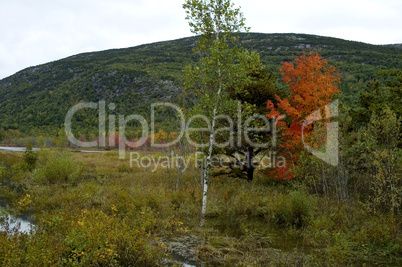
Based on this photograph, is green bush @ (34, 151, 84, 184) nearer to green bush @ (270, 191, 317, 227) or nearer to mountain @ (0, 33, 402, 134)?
green bush @ (270, 191, 317, 227)

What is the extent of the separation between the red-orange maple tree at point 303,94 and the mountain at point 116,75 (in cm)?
6130

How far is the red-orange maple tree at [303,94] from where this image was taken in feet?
55.6

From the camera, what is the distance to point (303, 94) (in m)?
17.5

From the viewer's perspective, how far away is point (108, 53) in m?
177

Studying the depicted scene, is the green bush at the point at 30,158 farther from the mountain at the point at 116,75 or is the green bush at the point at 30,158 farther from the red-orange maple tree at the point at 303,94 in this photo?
the mountain at the point at 116,75

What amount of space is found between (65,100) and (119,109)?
89.3 ft

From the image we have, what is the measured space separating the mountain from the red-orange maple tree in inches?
2413

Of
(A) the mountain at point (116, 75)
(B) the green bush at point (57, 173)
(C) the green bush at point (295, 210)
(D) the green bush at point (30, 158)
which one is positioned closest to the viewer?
(C) the green bush at point (295, 210)

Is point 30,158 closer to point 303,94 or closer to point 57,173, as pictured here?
point 57,173

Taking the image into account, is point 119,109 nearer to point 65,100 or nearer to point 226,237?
point 65,100

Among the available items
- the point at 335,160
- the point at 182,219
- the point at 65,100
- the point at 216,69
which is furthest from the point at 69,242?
the point at 65,100

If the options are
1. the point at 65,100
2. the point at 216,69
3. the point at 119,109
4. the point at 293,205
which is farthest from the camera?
the point at 65,100

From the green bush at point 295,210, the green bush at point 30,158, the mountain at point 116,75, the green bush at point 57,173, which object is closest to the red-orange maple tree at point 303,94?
the green bush at point 295,210

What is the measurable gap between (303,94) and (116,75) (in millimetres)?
123699
